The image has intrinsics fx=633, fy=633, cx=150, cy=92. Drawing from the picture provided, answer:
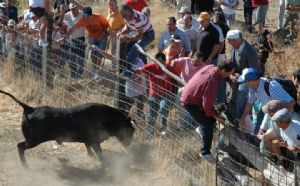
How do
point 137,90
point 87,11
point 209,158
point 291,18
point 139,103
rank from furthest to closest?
point 291,18, point 87,11, point 139,103, point 137,90, point 209,158

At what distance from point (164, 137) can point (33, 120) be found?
6.05ft

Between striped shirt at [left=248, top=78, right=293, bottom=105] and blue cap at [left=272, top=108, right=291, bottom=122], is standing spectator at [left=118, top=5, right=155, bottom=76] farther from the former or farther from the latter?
blue cap at [left=272, top=108, right=291, bottom=122]

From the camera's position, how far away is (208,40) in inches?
402

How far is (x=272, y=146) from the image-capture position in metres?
7.04

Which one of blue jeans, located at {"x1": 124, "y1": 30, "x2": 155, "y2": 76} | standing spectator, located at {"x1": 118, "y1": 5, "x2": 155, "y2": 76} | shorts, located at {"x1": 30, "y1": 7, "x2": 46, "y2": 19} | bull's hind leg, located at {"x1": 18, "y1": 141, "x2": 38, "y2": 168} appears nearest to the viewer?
bull's hind leg, located at {"x1": 18, "y1": 141, "x2": 38, "y2": 168}

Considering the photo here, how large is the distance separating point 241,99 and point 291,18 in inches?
252

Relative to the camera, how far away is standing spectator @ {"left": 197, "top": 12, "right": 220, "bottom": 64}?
1020cm

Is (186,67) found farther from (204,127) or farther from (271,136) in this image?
(271,136)

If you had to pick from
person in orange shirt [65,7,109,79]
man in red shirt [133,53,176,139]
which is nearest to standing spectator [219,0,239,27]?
person in orange shirt [65,7,109,79]

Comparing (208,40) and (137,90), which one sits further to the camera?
(208,40)

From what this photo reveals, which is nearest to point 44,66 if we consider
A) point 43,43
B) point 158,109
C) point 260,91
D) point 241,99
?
point 43,43

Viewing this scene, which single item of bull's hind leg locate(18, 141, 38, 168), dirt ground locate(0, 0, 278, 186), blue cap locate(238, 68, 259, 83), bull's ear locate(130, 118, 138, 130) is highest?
blue cap locate(238, 68, 259, 83)

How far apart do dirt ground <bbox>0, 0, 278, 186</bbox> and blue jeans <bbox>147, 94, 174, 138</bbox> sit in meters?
0.33

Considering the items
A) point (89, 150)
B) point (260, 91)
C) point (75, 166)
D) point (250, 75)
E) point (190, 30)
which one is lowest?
point (75, 166)
